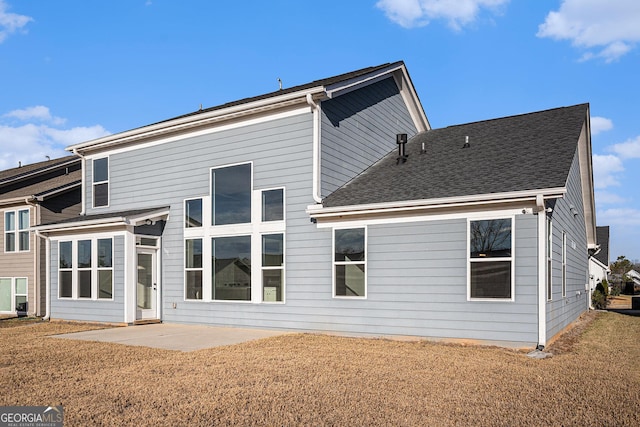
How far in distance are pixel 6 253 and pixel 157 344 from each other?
1197 centimetres

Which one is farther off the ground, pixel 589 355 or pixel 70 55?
pixel 70 55

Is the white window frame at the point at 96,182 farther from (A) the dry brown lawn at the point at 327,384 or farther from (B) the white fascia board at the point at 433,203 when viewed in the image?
(B) the white fascia board at the point at 433,203

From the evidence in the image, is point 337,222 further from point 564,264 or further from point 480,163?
point 564,264

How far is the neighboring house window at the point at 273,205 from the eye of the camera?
501 inches

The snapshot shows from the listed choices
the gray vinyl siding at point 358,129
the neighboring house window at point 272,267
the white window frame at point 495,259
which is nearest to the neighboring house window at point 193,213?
the neighboring house window at point 272,267

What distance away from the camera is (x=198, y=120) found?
13.8m

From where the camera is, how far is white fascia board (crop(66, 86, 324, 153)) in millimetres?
12273

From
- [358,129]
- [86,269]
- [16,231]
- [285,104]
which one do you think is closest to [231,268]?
[285,104]

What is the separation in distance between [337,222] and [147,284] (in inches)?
249

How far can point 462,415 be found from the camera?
5.38 m

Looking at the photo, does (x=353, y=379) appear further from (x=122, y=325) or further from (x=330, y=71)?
(x=330, y=71)

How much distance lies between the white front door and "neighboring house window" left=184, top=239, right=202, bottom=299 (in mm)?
1200

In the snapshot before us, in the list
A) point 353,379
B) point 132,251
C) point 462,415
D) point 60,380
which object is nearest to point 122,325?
point 132,251
